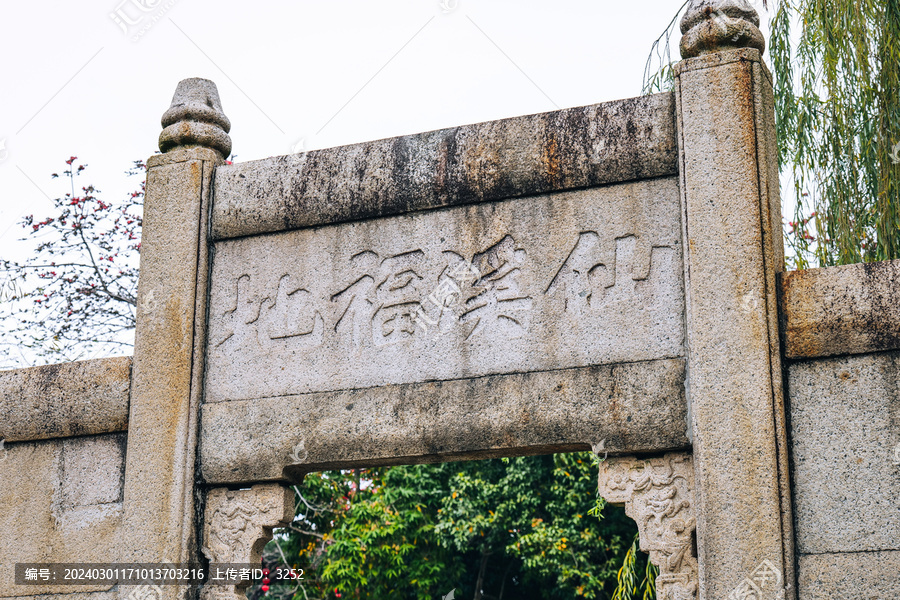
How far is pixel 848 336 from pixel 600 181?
1120 millimetres

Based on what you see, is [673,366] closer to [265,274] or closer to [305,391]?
[305,391]

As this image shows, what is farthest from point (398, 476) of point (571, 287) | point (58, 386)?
point (571, 287)

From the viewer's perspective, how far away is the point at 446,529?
36.7ft

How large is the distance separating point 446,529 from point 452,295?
7575mm

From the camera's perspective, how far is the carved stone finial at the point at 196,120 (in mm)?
4656

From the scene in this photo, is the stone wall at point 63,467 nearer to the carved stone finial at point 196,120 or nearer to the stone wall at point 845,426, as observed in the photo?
the carved stone finial at point 196,120

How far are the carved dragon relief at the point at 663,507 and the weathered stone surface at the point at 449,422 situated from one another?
0.25 feet

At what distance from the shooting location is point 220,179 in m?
4.59

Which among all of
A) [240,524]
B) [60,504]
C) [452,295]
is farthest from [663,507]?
[60,504]

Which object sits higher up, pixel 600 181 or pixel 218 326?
pixel 600 181

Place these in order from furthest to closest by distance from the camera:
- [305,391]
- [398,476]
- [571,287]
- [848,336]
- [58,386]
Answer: [398,476] → [58,386] → [305,391] → [571,287] → [848,336]

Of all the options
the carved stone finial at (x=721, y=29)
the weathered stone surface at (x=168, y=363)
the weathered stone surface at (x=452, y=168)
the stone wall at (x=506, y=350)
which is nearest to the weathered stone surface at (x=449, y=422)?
the stone wall at (x=506, y=350)

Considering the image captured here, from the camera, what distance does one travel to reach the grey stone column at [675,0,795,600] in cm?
338

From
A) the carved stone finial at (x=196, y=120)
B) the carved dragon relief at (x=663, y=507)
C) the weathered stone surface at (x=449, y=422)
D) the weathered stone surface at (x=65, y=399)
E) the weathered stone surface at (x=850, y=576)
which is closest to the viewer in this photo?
the weathered stone surface at (x=850, y=576)
